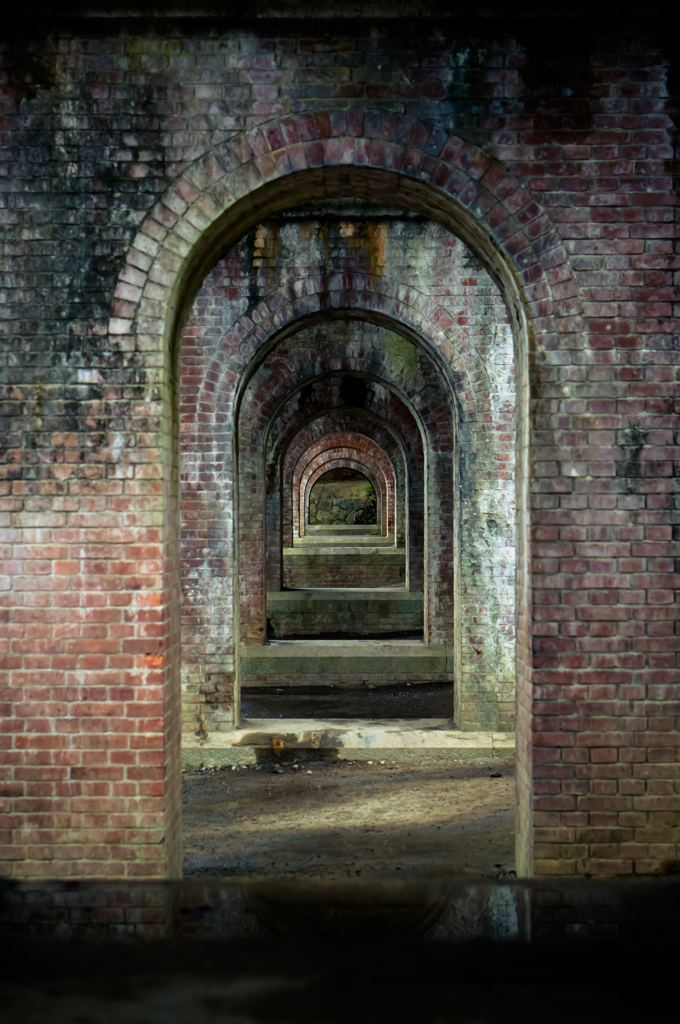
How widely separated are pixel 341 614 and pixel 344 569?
145 inches

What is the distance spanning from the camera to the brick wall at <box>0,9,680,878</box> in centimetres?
401

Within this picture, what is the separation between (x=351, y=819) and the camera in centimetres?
644

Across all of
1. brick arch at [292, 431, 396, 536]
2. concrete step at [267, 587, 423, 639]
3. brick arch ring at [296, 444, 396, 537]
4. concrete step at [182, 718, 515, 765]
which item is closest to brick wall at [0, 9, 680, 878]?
concrete step at [182, 718, 515, 765]

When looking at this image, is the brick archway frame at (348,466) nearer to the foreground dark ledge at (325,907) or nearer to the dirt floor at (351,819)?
the dirt floor at (351,819)

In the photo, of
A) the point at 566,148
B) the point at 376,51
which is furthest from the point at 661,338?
the point at 376,51

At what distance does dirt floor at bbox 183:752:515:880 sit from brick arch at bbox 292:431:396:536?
51.5ft

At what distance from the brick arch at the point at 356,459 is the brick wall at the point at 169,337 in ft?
62.2

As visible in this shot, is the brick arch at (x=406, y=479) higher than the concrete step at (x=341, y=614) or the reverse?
higher

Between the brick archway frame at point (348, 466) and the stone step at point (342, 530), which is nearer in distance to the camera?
the brick archway frame at point (348, 466)

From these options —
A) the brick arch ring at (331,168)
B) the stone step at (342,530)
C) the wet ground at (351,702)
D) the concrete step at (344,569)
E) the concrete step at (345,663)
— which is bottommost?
the wet ground at (351,702)

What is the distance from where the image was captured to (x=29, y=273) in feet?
13.4

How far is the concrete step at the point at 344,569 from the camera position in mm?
18016

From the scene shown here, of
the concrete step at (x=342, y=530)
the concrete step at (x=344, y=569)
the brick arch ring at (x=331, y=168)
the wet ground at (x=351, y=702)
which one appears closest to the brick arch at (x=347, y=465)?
the concrete step at (x=342, y=530)

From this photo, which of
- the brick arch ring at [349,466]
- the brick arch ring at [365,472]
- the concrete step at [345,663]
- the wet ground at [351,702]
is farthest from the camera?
the brick arch ring at [349,466]
